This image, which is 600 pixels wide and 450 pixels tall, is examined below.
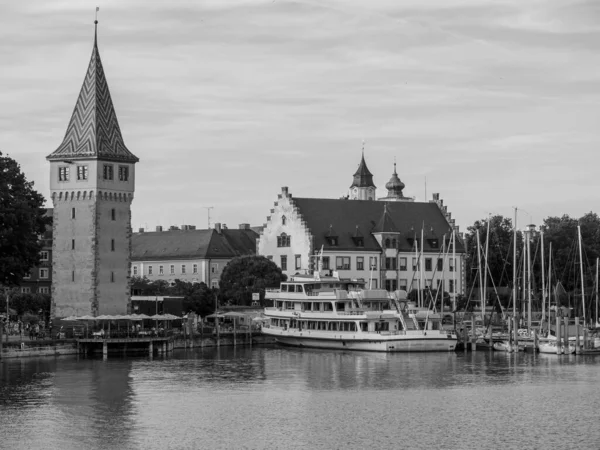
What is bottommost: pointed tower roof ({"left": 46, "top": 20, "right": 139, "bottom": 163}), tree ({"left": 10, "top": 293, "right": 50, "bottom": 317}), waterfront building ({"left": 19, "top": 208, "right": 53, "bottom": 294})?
tree ({"left": 10, "top": 293, "right": 50, "bottom": 317})

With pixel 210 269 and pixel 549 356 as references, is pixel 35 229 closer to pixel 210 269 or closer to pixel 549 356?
pixel 549 356

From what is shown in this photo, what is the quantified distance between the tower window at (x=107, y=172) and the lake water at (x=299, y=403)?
17245 millimetres

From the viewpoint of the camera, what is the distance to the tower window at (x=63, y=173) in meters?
108

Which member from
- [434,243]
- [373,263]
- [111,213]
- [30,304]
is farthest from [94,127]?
[434,243]

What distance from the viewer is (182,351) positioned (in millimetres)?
106875

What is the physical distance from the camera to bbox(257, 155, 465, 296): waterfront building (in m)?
142

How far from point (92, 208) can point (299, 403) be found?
40.4m

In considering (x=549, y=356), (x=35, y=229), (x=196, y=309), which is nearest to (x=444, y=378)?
(x=549, y=356)

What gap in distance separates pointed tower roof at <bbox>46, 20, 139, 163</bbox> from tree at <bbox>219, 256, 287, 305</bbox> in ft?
89.4

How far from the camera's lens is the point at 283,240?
143 m

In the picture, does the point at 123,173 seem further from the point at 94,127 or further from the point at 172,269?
the point at 172,269

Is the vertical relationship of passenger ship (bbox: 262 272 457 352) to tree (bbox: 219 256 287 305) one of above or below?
below

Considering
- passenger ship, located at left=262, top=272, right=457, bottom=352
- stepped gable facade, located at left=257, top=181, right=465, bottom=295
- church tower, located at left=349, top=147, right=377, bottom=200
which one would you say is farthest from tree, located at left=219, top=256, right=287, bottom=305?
church tower, located at left=349, top=147, right=377, bottom=200

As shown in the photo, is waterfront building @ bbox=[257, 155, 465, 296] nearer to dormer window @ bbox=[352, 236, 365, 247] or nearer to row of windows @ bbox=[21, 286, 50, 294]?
dormer window @ bbox=[352, 236, 365, 247]
